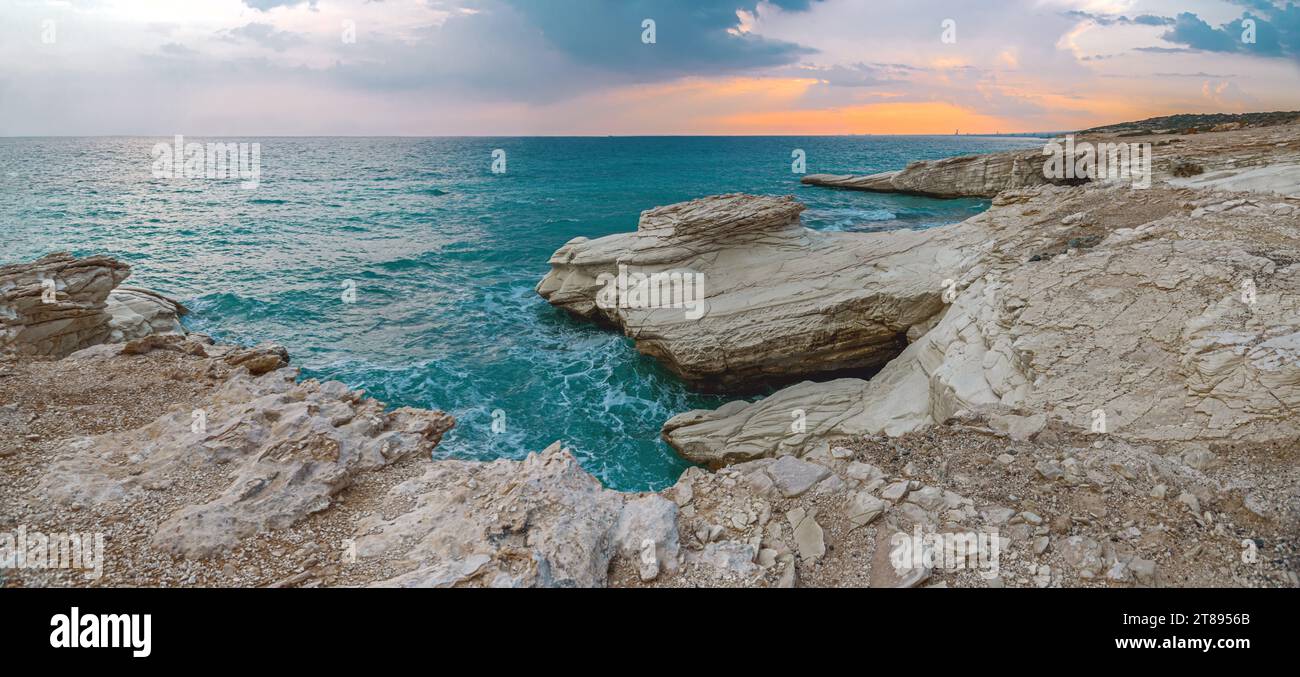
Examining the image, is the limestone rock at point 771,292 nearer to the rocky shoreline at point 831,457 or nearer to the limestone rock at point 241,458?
the rocky shoreline at point 831,457

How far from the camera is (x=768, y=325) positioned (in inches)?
660

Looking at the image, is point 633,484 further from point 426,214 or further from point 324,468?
point 426,214

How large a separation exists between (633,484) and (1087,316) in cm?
1001

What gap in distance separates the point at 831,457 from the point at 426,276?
2603cm

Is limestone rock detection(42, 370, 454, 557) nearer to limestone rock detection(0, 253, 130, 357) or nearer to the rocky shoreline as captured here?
the rocky shoreline

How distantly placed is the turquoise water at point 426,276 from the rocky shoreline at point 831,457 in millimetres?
3768

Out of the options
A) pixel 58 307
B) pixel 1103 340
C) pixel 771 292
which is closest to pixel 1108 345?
pixel 1103 340

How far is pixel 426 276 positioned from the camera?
29.4m

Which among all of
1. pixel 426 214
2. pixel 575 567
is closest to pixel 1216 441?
pixel 575 567

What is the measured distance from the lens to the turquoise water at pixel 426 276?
16719mm

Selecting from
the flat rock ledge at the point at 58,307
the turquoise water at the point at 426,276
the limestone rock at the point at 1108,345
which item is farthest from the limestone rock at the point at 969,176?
the flat rock ledge at the point at 58,307

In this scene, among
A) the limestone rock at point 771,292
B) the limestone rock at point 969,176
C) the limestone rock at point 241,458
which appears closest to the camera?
the limestone rock at point 241,458

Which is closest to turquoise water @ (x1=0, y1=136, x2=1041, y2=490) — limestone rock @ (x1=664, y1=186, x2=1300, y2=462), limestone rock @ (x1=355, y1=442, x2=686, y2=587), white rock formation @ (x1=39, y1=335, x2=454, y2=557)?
limestone rock @ (x1=664, y1=186, x2=1300, y2=462)

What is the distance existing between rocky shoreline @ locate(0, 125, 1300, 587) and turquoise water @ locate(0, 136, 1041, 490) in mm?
3768
